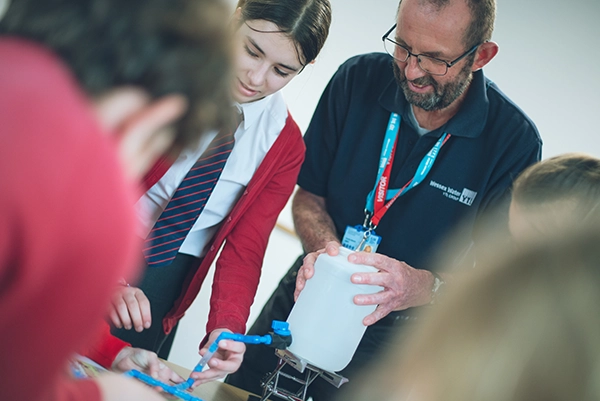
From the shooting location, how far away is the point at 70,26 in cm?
54

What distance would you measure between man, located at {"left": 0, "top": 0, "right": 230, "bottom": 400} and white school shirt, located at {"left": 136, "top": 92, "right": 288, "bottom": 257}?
1.05 meters

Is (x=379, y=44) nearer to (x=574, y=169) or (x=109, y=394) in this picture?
(x=574, y=169)

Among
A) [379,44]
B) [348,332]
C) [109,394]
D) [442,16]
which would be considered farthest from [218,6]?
[379,44]

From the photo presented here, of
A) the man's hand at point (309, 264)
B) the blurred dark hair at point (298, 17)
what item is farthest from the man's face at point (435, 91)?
the man's hand at point (309, 264)

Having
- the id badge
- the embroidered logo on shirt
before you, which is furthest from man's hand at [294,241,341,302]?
the embroidered logo on shirt

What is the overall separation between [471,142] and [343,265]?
2.48 ft

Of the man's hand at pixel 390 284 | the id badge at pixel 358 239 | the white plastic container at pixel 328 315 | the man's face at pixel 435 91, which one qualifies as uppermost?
the man's face at pixel 435 91

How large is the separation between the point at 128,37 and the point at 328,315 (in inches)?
36.4

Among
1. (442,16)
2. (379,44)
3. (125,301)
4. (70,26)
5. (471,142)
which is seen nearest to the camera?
(70,26)

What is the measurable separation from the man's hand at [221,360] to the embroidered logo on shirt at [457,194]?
32.7 inches

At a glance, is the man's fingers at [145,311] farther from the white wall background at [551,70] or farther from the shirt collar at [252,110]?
the white wall background at [551,70]

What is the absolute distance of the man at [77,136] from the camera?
19.0 inches

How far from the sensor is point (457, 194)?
6.11 ft

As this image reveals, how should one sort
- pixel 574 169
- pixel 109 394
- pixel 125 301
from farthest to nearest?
pixel 125 301 → pixel 574 169 → pixel 109 394
